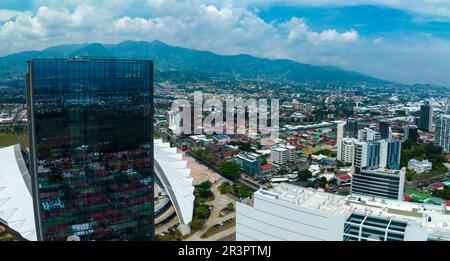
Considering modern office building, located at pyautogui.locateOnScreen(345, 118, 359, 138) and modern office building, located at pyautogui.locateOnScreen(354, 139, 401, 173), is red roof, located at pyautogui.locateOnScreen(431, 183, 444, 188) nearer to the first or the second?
modern office building, located at pyautogui.locateOnScreen(354, 139, 401, 173)

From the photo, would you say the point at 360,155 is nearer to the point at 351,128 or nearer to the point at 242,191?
the point at 242,191

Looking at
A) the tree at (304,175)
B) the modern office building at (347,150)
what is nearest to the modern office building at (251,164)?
the tree at (304,175)

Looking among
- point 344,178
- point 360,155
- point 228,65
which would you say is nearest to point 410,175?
point 360,155

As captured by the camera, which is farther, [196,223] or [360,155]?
[360,155]

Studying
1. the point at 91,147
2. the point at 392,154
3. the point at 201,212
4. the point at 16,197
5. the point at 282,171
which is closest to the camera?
the point at 91,147

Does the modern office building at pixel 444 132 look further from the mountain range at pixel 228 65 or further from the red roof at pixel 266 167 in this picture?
the mountain range at pixel 228 65

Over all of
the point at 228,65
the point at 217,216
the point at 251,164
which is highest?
the point at 228,65
